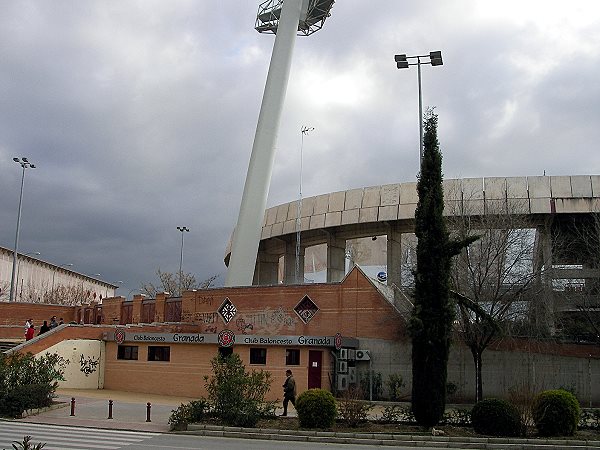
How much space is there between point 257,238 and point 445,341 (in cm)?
2205

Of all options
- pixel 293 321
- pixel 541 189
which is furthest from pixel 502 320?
pixel 541 189

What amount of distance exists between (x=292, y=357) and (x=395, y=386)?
4.87 m

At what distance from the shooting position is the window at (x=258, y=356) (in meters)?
33.2

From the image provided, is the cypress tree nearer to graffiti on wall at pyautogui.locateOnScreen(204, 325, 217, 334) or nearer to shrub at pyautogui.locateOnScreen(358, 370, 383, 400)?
shrub at pyautogui.locateOnScreen(358, 370, 383, 400)

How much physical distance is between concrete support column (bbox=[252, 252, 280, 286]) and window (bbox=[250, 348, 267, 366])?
2904cm

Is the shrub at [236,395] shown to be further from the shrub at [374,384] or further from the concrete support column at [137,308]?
the concrete support column at [137,308]

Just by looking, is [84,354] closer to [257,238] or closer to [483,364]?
[257,238]

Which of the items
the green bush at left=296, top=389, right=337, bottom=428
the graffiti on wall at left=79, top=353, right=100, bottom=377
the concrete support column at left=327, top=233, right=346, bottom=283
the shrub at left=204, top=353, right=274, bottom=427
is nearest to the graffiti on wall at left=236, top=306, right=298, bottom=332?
the graffiti on wall at left=79, top=353, right=100, bottom=377

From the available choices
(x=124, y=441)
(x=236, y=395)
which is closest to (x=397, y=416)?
(x=236, y=395)

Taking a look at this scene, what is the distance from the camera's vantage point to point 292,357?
107ft

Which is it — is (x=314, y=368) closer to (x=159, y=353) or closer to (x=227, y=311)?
(x=227, y=311)

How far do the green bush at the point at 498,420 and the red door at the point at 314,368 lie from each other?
12.9 meters

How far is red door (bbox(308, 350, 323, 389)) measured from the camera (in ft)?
105

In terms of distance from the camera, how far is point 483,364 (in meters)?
32.5
